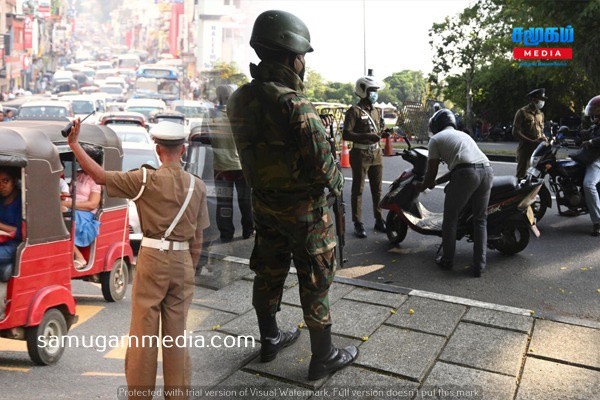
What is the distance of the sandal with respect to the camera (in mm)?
4409

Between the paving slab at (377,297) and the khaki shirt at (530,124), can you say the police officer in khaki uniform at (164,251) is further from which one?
the khaki shirt at (530,124)

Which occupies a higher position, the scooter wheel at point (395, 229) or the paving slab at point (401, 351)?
the scooter wheel at point (395, 229)

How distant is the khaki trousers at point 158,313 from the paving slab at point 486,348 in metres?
1.42

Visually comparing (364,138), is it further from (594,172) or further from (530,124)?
(530,124)

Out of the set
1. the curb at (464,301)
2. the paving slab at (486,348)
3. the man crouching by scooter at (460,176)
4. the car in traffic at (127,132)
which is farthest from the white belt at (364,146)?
the paving slab at (486,348)

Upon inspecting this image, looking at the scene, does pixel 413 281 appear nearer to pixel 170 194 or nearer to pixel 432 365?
pixel 432 365

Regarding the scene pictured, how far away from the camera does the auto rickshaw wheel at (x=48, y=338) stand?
3.35 meters

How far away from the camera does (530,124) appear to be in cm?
815

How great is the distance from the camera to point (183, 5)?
170 centimetres

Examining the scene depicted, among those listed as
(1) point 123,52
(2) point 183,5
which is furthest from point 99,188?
(2) point 183,5

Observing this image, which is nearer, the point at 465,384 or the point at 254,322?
the point at 465,384

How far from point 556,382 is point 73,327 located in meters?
2.77

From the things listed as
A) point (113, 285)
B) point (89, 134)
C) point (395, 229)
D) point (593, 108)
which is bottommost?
point (113, 285)

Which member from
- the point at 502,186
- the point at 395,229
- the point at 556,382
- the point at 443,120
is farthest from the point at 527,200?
the point at 556,382
